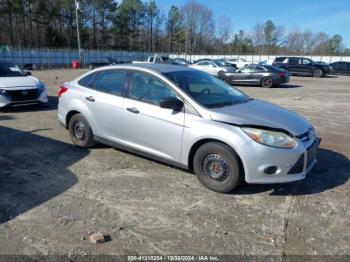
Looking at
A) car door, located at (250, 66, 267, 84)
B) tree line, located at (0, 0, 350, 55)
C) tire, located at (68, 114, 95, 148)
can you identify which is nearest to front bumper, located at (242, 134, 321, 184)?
tire, located at (68, 114, 95, 148)

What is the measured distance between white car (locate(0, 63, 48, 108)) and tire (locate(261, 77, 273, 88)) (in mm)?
13976

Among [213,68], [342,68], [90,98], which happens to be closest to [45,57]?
[213,68]

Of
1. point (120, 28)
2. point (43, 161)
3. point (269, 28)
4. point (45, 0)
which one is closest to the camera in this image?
point (43, 161)

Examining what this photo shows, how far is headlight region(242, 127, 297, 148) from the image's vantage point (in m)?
4.22

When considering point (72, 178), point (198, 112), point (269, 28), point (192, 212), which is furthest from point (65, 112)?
point (269, 28)

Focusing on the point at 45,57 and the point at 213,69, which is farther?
the point at 45,57

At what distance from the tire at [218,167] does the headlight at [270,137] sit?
0.34m

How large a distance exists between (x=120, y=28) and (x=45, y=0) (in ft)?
72.3

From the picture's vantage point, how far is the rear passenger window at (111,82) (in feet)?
18.3

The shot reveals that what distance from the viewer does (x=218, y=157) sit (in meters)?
4.43

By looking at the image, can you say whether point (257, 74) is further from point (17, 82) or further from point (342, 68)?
point (342, 68)

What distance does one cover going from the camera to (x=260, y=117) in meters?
4.54

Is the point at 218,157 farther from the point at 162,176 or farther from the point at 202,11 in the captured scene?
the point at 202,11

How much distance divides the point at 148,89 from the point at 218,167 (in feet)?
5.48
